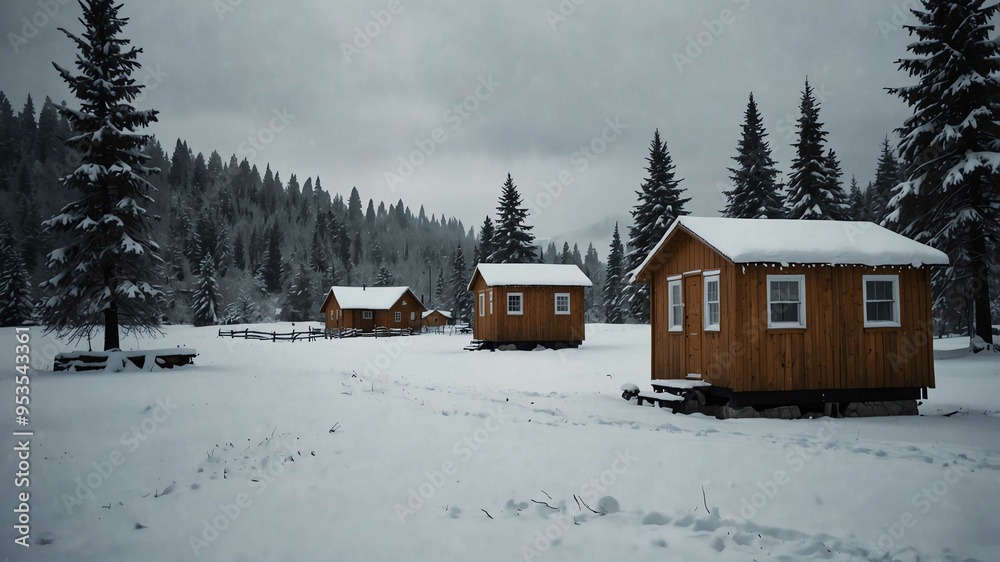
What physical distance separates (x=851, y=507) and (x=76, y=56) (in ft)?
78.5

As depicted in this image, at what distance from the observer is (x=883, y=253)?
475 inches

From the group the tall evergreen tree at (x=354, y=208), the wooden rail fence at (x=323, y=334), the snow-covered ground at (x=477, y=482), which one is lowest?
the wooden rail fence at (x=323, y=334)

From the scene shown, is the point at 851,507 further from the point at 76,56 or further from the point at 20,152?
the point at 20,152

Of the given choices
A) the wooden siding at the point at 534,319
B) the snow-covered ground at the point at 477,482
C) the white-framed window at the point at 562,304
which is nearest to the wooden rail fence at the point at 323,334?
the wooden siding at the point at 534,319

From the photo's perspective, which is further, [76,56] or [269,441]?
[76,56]

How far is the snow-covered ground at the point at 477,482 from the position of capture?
505cm

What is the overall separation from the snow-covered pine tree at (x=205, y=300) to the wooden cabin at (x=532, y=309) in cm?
4977

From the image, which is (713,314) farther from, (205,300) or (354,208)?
(354,208)

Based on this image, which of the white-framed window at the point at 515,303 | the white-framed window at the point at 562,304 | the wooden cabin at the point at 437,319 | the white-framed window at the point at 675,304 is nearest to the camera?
the white-framed window at the point at 675,304

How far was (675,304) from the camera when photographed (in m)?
14.4

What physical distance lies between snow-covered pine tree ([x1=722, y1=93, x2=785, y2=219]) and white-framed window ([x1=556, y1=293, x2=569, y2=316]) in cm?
1364

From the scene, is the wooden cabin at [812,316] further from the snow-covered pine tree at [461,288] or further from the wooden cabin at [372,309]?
the snow-covered pine tree at [461,288]

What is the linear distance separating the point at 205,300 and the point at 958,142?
71.3 m

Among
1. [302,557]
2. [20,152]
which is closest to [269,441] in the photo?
[302,557]
